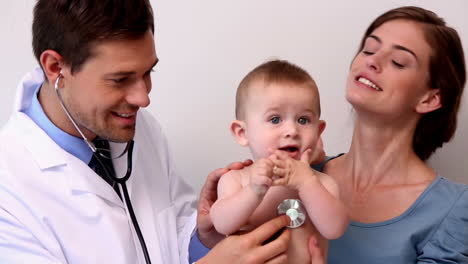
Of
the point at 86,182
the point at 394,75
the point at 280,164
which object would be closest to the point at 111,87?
the point at 86,182

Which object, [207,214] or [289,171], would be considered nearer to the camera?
[289,171]

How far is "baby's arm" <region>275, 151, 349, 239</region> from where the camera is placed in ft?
3.63

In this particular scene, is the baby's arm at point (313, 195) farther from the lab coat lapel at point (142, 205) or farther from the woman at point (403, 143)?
the lab coat lapel at point (142, 205)

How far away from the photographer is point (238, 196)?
1.14m

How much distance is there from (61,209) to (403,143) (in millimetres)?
985

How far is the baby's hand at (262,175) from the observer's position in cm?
107

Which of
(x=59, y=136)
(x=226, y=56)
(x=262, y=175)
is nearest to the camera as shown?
(x=262, y=175)

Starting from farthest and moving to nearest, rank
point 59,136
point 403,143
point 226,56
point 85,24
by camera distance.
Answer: point 226,56, point 403,143, point 59,136, point 85,24

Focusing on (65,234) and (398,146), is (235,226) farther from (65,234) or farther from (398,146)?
(398,146)

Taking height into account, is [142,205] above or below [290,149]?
below

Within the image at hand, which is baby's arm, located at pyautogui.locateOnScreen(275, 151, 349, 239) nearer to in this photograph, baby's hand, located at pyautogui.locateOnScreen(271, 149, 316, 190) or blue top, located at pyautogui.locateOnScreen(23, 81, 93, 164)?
baby's hand, located at pyautogui.locateOnScreen(271, 149, 316, 190)

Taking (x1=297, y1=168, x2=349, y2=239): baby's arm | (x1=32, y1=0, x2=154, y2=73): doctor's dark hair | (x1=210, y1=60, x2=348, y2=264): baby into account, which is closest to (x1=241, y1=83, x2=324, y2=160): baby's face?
(x1=210, y1=60, x2=348, y2=264): baby

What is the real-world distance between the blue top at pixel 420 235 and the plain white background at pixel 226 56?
44 cm

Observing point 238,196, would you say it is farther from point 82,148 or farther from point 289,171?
point 82,148
